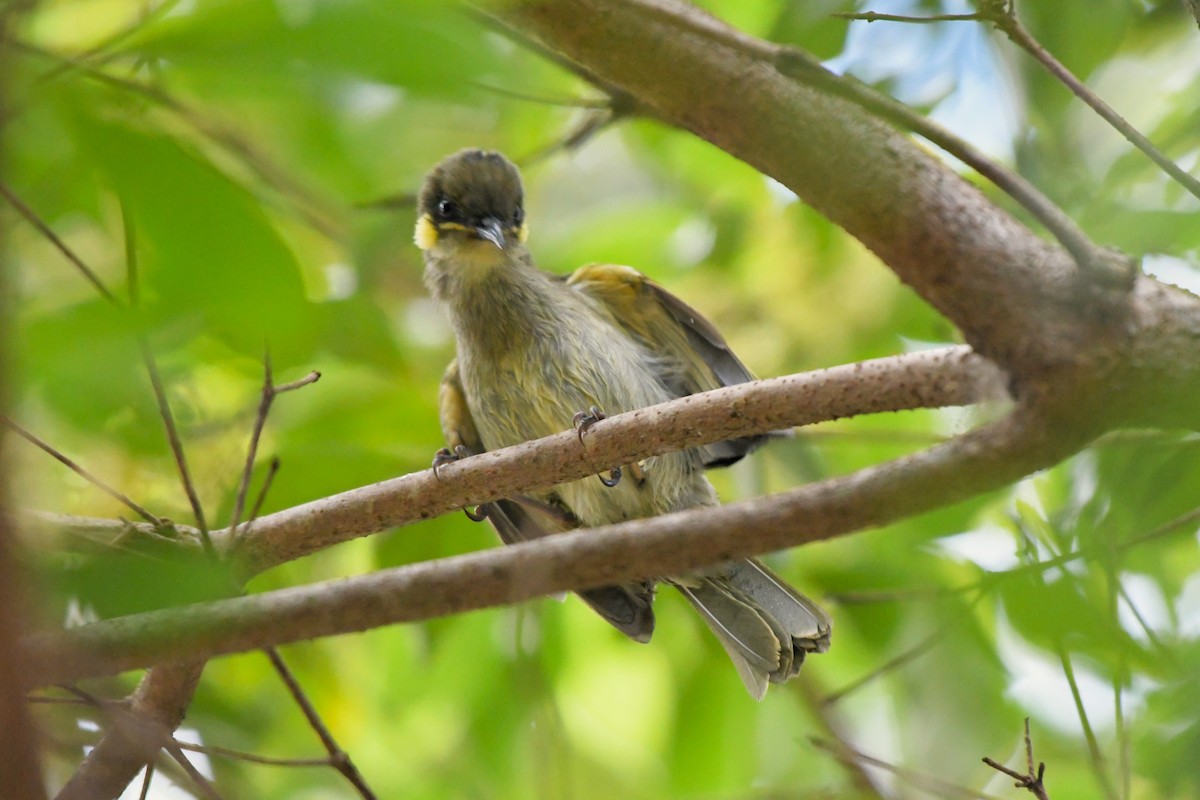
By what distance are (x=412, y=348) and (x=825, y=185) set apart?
2.73 metres

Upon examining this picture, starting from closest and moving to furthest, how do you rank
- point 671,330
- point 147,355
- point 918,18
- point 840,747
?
point 147,355 → point 918,18 → point 840,747 → point 671,330

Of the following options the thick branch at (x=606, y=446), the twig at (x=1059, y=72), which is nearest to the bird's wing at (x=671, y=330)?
the thick branch at (x=606, y=446)

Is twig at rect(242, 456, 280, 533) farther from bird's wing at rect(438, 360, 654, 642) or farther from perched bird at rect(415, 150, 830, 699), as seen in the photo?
bird's wing at rect(438, 360, 654, 642)

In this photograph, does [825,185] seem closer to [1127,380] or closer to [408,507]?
[1127,380]

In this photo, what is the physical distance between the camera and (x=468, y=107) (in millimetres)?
1215

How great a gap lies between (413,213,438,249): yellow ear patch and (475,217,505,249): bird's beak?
0.71ft

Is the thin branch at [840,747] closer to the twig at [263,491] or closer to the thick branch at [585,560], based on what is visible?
the thick branch at [585,560]

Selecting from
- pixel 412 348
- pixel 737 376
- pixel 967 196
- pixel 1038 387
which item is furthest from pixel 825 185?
pixel 412 348

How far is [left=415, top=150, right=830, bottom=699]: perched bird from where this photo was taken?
369 centimetres

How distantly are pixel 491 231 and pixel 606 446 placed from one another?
1.62 metres

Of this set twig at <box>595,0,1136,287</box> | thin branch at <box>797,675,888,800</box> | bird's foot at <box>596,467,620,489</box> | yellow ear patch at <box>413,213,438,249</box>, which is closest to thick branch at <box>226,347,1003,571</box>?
twig at <box>595,0,1136,287</box>

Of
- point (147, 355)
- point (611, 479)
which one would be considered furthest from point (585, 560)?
point (611, 479)

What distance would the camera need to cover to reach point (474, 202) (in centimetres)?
403

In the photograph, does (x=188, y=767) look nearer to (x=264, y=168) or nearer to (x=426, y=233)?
(x=264, y=168)
